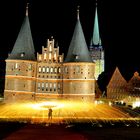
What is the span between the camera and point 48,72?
6719 centimetres

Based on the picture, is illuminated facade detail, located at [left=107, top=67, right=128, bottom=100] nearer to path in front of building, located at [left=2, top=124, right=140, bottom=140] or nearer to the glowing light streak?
the glowing light streak

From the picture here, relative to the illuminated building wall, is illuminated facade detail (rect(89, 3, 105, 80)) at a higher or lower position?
higher

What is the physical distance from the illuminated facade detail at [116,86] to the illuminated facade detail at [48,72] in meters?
19.4


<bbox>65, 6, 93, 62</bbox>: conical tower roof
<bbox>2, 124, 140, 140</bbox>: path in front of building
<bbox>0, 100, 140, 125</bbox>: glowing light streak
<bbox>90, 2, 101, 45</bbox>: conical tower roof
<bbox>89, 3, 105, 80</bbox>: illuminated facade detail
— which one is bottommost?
<bbox>2, 124, 140, 140</bbox>: path in front of building

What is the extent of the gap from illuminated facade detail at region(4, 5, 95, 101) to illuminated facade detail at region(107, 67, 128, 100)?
1940 cm

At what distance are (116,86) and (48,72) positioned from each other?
23.2 metres

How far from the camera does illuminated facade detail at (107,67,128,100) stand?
3329 inches

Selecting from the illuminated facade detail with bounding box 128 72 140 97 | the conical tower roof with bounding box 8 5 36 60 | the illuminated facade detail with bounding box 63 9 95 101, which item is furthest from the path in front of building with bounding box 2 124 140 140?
the illuminated facade detail with bounding box 128 72 140 97

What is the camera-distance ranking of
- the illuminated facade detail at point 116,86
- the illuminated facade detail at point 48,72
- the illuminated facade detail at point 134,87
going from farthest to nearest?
the illuminated facade detail at point 116,86 < the illuminated facade detail at point 134,87 < the illuminated facade detail at point 48,72

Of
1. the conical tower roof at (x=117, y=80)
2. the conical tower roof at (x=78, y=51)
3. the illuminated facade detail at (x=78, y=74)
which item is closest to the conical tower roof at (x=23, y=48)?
Answer: the illuminated facade detail at (x=78, y=74)

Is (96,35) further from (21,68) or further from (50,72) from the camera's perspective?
(21,68)

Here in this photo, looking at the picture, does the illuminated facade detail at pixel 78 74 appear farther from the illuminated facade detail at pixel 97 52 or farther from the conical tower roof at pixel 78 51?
the illuminated facade detail at pixel 97 52

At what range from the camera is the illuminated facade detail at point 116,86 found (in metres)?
84.6

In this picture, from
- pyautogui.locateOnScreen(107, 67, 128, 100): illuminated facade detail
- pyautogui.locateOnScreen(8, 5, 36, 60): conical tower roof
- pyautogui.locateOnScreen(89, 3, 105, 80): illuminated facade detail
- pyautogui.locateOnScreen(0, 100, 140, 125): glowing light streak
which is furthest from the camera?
pyautogui.locateOnScreen(89, 3, 105, 80): illuminated facade detail
